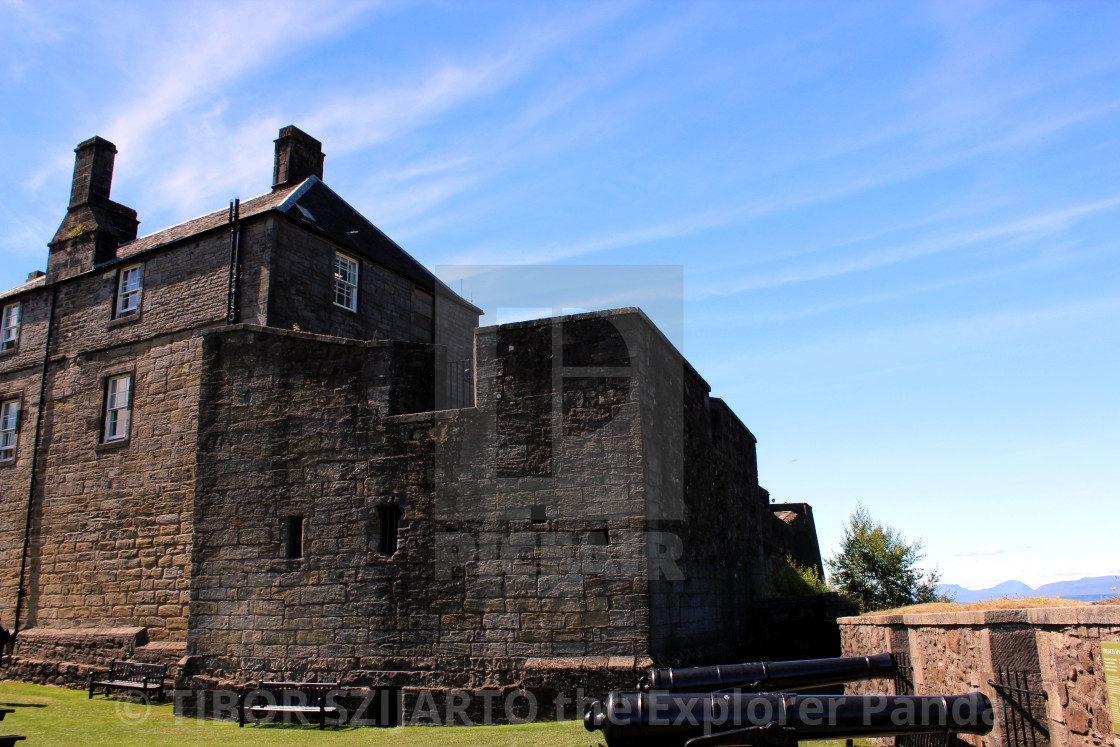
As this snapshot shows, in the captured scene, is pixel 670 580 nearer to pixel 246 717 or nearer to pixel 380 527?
pixel 380 527

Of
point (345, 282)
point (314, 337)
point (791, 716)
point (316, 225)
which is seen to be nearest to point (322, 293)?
point (345, 282)

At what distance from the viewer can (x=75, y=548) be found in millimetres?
A: 15984

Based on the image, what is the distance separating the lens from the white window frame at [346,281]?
17062 millimetres

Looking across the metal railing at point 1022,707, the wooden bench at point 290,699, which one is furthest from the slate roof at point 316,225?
the metal railing at point 1022,707

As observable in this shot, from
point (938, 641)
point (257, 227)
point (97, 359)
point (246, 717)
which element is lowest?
point (246, 717)

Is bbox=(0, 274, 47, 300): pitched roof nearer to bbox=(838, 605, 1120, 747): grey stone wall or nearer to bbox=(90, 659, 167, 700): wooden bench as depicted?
bbox=(90, 659, 167, 700): wooden bench

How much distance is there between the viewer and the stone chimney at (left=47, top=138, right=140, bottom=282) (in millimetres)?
18453

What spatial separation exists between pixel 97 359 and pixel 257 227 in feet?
16.1

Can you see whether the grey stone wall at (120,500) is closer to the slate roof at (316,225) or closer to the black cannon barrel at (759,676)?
the slate roof at (316,225)

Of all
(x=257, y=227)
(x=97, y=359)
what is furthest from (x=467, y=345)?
(x=97, y=359)

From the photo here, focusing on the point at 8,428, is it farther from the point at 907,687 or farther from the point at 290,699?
the point at 907,687

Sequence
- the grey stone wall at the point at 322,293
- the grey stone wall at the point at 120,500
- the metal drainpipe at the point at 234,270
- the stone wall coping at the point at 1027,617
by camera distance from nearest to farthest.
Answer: the stone wall coping at the point at 1027,617
the grey stone wall at the point at 120,500
the metal drainpipe at the point at 234,270
the grey stone wall at the point at 322,293

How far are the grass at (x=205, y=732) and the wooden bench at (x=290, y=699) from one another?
0.73 feet

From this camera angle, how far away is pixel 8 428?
1877 centimetres
